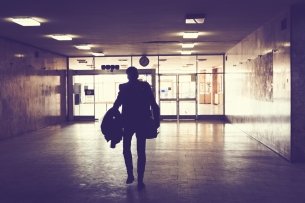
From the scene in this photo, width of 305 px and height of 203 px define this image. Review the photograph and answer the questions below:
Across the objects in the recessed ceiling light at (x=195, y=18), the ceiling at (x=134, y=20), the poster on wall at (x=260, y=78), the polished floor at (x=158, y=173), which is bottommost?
the polished floor at (x=158, y=173)

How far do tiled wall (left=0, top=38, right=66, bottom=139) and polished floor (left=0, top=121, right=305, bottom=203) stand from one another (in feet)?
4.82

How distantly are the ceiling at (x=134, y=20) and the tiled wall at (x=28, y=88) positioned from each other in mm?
545

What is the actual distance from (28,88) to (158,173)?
7.36 metres

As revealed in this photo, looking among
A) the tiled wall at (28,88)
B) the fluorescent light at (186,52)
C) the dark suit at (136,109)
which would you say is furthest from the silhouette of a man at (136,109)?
the fluorescent light at (186,52)

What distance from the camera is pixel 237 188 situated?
4.63m

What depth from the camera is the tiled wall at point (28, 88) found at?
9766 millimetres

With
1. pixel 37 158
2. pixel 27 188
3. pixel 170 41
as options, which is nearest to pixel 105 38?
pixel 170 41

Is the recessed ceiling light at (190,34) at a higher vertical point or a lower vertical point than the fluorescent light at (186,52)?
lower

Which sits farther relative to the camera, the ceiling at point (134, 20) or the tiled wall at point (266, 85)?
the tiled wall at point (266, 85)

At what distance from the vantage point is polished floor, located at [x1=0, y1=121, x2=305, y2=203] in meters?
4.31

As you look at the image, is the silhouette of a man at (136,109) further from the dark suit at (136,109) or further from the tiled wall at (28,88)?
the tiled wall at (28,88)

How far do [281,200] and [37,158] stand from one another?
475 centimetres

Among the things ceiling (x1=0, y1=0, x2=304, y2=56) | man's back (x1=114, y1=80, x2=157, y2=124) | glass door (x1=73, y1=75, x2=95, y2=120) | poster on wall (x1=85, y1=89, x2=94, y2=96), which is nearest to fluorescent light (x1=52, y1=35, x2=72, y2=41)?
ceiling (x1=0, y1=0, x2=304, y2=56)

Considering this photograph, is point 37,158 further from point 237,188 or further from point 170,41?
point 170,41
